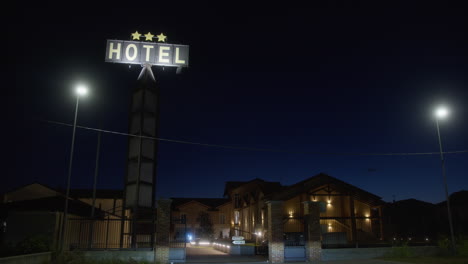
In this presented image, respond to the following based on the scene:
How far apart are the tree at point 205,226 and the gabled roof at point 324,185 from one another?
23706mm

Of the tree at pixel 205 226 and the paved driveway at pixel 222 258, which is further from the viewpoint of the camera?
the tree at pixel 205 226

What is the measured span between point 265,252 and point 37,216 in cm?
1512

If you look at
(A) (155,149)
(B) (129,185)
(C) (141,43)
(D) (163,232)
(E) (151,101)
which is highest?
(C) (141,43)

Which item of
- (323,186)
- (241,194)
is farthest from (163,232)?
(241,194)

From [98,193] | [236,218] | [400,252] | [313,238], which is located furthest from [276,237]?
[98,193]

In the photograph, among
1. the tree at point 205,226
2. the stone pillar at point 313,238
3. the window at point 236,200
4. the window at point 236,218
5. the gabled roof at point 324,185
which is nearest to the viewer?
the stone pillar at point 313,238

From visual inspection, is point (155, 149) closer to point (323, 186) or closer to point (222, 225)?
point (323, 186)

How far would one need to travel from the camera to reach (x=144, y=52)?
2744 cm

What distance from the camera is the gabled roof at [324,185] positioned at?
34.1 m

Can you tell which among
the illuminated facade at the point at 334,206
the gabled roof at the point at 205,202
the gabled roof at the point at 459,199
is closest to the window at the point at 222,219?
the gabled roof at the point at 205,202

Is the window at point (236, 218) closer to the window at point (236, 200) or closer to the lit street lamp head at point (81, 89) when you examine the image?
the window at point (236, 200)

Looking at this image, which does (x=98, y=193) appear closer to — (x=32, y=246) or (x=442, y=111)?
(x=32, y=246)

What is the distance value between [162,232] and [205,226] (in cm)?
3806

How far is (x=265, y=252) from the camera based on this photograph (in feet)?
86.0
